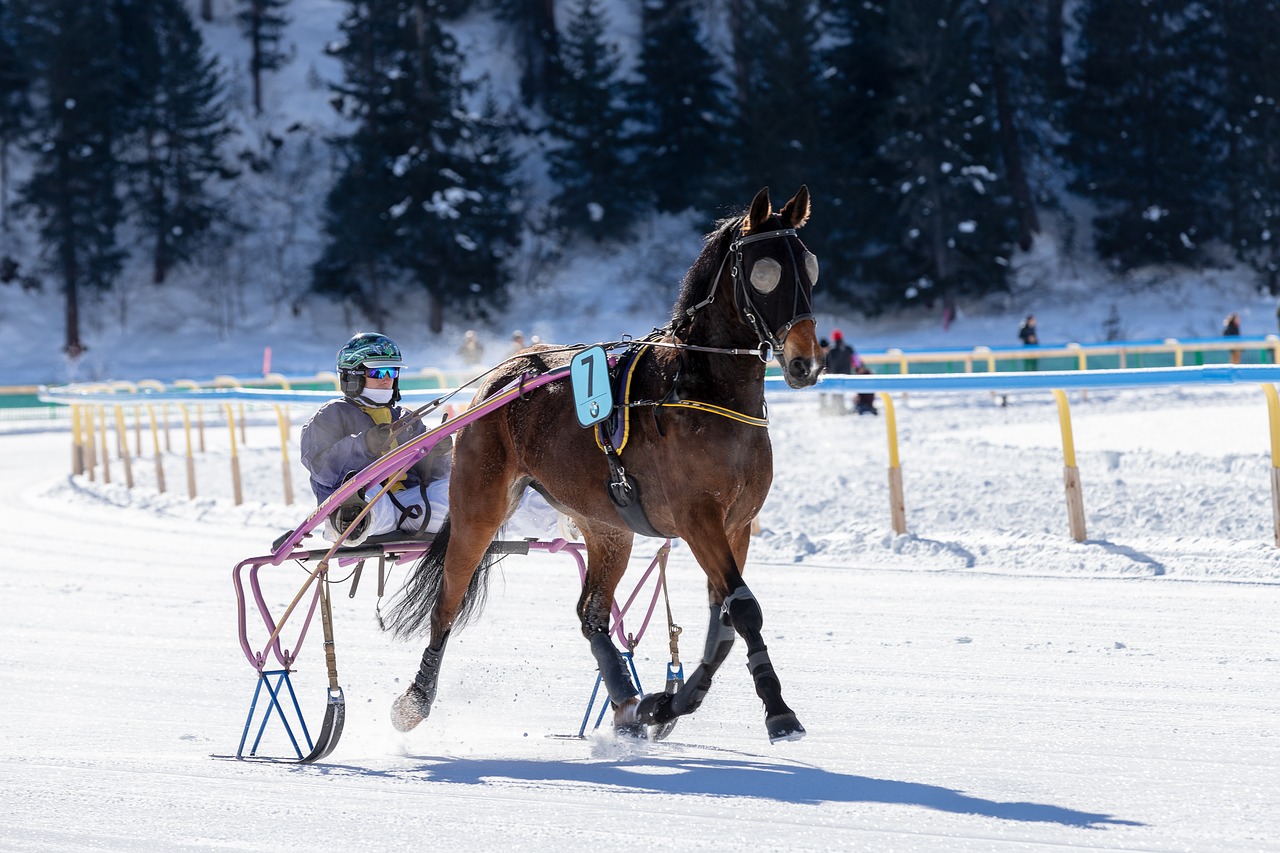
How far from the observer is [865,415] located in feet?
70.6

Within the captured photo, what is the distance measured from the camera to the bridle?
4902 millimetres

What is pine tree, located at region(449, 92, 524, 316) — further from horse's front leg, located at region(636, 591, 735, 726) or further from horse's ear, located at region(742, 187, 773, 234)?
horse's front leg, located at region(636, 591, 735, 726)

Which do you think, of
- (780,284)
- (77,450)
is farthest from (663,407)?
(77,450)

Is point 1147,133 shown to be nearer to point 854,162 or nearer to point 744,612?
point 854,162

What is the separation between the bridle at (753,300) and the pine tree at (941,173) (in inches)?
1552

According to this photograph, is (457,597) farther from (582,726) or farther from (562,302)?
(562,302)

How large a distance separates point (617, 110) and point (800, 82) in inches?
292

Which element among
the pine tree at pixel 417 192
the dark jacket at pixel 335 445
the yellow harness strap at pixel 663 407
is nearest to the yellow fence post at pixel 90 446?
the dark jacket at pixel 335 445

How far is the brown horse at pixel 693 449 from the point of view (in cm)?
493

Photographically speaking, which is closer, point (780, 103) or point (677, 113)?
point (780, 103)

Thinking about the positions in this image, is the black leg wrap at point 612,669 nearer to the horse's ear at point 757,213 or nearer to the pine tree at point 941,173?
the horse's ear at point 757,213

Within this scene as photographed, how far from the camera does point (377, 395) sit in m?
6.58

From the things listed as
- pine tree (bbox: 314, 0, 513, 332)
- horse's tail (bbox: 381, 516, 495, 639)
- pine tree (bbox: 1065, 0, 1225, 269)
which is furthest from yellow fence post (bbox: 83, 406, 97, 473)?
pine tree (bbox: 1065, 0, 1225, 269)

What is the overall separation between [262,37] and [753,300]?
6341 centimetres
